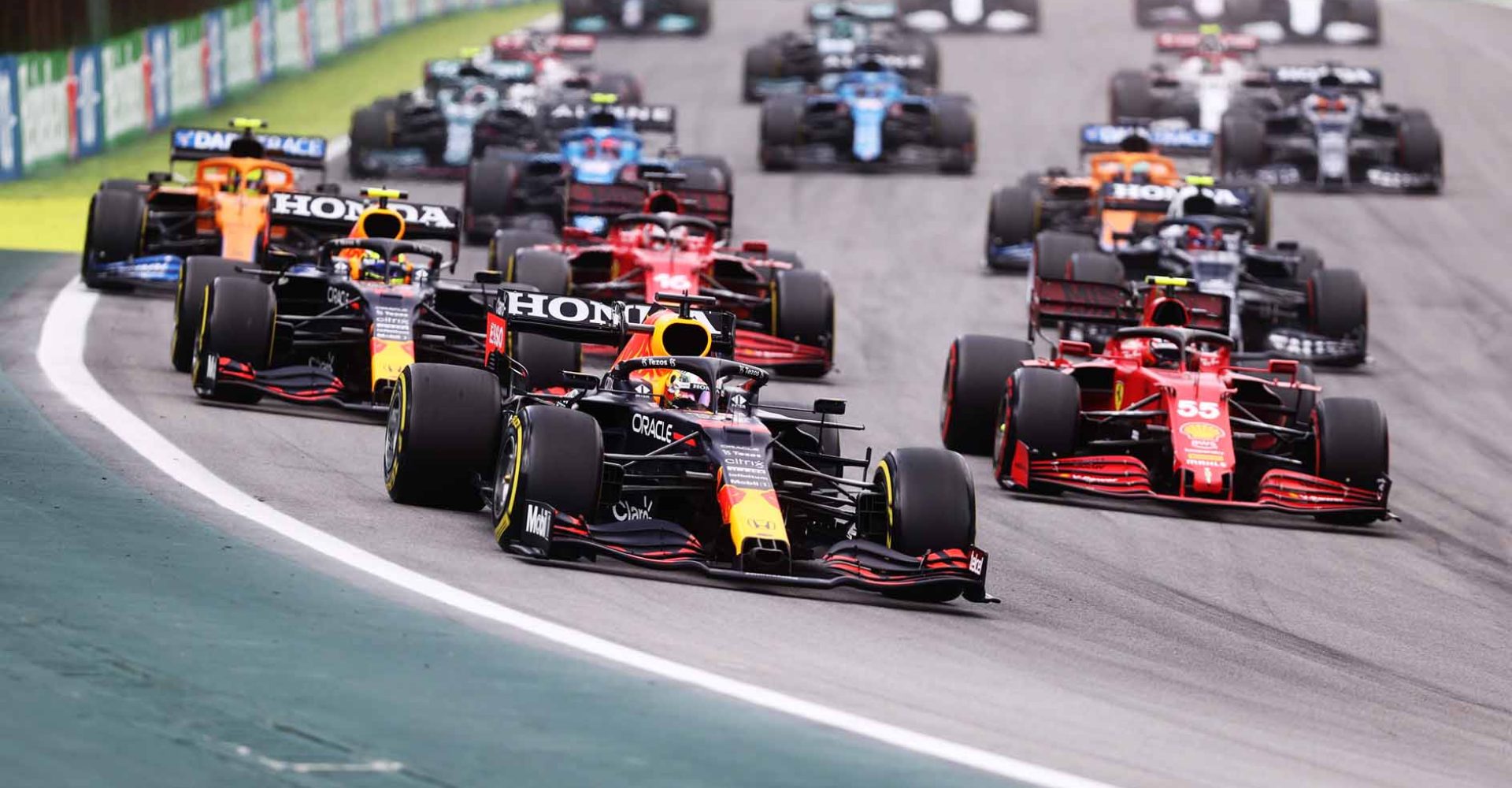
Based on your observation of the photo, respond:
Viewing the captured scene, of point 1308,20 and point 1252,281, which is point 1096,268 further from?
point 1308,20

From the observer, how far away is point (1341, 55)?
56.8 m

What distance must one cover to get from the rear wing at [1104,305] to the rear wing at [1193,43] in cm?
2630

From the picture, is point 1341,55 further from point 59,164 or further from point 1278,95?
point 59,164

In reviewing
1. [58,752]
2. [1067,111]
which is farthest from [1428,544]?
[1067,111]

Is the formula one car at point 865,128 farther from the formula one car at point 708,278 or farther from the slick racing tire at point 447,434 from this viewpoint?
the slick racing tire at point 447,434

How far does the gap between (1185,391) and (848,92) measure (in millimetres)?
22130

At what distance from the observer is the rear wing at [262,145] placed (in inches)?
A: 1089

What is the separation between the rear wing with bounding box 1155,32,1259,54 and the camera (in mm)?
47500

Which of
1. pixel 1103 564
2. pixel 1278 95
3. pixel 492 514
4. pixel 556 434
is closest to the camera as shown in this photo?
pixel 556 434

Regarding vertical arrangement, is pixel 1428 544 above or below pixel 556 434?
below

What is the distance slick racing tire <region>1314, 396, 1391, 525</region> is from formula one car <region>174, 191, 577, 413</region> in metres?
5.86

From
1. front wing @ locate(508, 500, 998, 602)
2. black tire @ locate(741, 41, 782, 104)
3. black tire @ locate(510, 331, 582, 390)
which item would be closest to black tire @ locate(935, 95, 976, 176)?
black tire @ locate(741, 41, 782, 104)

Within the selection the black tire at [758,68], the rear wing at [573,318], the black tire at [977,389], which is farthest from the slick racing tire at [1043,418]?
the black tire at [758,68]

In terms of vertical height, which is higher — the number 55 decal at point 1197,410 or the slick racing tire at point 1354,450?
the number 55 decal at point 1197,410
